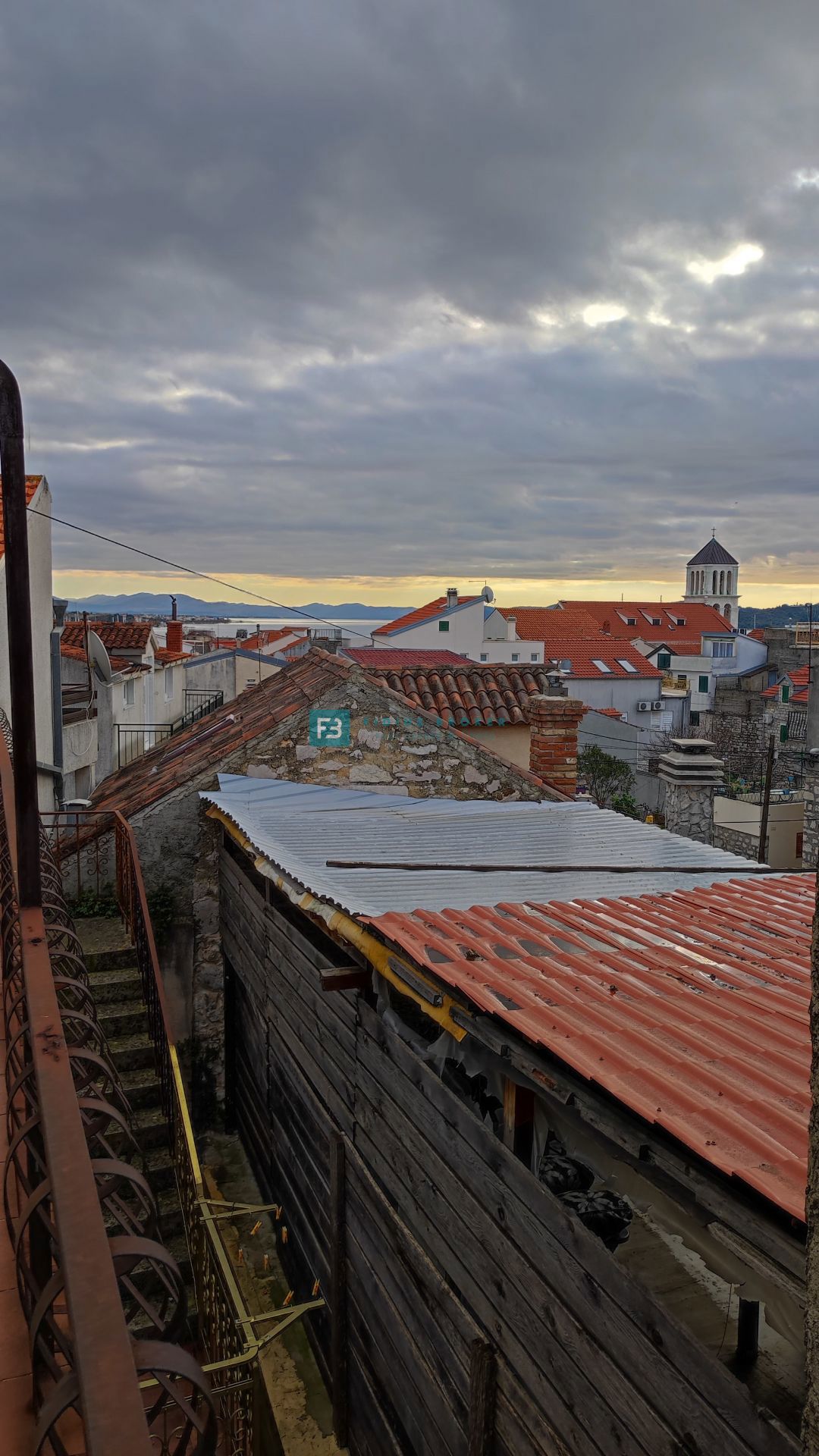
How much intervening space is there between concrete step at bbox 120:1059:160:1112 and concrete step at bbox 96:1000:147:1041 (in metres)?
0.33

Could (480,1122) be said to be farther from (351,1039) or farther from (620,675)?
(620,675)

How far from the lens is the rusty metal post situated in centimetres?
362

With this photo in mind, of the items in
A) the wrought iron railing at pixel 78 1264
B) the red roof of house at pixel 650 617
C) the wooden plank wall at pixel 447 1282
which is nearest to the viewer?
the wrought iron railing at pixel 78 1264

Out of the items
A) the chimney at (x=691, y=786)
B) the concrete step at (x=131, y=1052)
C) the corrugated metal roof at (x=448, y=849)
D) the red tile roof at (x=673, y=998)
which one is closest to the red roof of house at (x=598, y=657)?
the chimney at (x=691, y=786)

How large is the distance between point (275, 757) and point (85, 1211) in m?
7.64

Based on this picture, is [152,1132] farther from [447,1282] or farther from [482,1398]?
[482,1398]

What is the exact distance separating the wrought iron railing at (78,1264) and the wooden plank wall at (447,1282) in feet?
4.43

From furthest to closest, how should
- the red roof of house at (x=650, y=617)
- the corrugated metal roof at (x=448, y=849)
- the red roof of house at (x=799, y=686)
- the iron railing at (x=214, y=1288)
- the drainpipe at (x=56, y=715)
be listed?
the red roof of house at (x=650, y=617) < the red roof of house at (x=799, y=686) < the drainpipe at (x=56, y=715) < the iron railing at (x=214, y=1288) < the corrugated metal roof at (x=448, y=849)

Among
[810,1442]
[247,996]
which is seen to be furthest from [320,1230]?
[810,1442]

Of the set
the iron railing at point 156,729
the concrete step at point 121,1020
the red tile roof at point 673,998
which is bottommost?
the concrete step at point 121,1020

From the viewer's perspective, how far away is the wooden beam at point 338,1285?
5445mm

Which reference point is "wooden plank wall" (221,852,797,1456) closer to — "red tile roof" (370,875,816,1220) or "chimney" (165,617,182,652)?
"red tile roof" (370,875,816,1220)

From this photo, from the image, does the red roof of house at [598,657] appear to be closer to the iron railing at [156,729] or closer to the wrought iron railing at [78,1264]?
the iron railing at [156,729]

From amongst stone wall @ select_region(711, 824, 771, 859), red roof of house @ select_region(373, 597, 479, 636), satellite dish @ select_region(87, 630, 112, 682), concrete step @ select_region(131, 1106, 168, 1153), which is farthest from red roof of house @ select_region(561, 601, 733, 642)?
concrete step @ select_region(131, 1106, 168, 1153)
